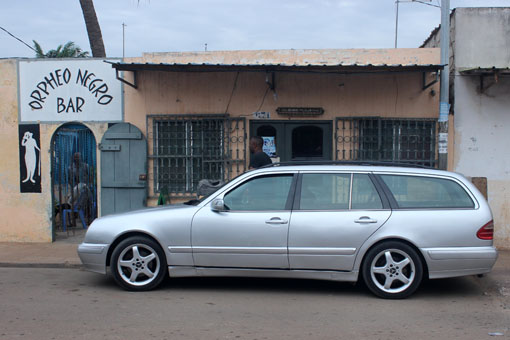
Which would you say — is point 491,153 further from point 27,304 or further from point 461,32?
point 27,304

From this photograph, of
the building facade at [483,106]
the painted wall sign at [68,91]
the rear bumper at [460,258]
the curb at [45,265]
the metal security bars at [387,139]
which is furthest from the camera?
the painted wall sign at [68,91]

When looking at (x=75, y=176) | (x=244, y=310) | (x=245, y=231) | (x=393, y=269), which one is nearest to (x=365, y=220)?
(x=393, y=269)

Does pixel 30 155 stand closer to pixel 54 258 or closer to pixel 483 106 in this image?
pixel 54 258

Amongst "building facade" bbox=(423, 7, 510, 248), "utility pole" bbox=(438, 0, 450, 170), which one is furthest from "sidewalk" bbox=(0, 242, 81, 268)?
"building facade" bbox=(423, 7, 510, 248)

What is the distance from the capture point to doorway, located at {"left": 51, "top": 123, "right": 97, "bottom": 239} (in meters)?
10.8

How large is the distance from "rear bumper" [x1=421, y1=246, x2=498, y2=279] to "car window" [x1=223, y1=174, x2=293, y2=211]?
1.76 m

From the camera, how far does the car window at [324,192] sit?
596cm

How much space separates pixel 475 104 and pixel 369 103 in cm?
191

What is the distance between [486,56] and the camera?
9.11 meters

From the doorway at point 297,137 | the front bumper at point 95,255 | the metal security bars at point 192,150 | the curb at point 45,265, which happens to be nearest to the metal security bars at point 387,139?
the doorway at point 297,137

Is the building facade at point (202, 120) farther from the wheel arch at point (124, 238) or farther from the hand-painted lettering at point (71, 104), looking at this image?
the wheel arch at point (124, 238)

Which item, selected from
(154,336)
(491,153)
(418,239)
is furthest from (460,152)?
(154,336)

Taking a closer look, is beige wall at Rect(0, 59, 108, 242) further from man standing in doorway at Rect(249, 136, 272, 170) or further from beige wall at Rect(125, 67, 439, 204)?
man standing in doorway at Rect(249, 136, 272, 170)

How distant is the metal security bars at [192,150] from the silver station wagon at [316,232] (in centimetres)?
325
